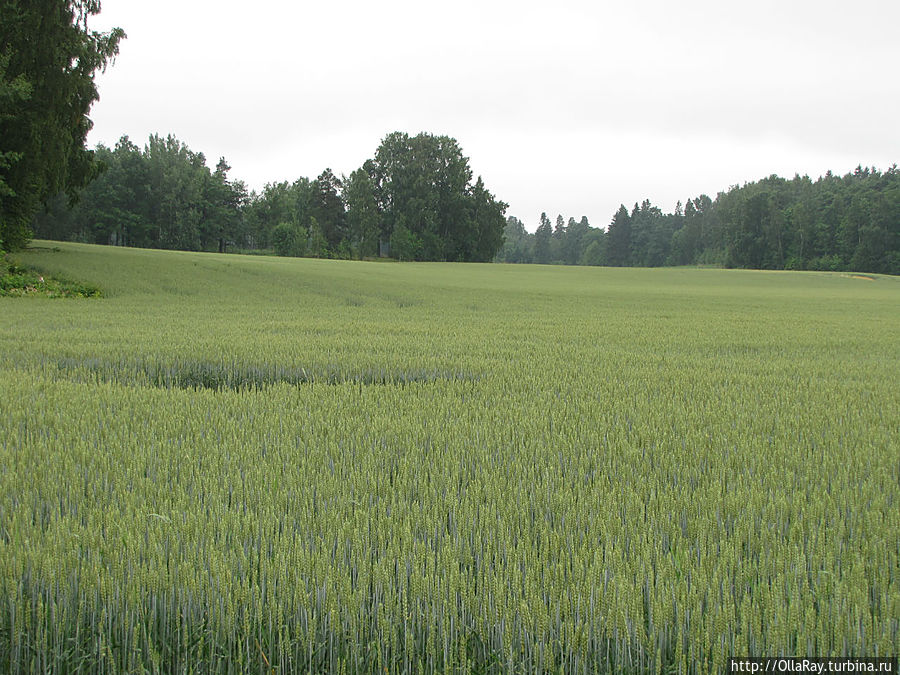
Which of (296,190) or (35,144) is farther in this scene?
(296,190)

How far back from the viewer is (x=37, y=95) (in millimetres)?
18484

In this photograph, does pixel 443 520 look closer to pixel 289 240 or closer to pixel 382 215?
pixel 289 240

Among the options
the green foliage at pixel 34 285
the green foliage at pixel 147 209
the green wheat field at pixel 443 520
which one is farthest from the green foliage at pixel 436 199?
the green wheat field at pixel 443 520

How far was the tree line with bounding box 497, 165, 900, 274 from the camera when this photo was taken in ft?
280

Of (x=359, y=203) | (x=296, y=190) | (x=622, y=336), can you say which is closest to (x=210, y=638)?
(x=622, y=336)

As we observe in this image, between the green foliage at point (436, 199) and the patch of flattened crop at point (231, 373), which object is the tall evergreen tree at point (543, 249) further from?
the patch of flattened crop at point (231, 373)

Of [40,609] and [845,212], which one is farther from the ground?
[845,212]

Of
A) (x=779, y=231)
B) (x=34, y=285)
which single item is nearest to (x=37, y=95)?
(x=34, y=285)

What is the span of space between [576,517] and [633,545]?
1.14 feet

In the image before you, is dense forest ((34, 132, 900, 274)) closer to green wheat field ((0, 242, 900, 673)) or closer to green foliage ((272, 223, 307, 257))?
green foliage ((272, 223, 307, 257))

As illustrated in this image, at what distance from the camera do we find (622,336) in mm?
12242

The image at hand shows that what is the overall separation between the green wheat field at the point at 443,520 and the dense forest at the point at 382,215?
70489 mm

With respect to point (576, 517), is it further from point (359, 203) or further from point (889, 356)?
point (359, 203)

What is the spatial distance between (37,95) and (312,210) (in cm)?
6957
